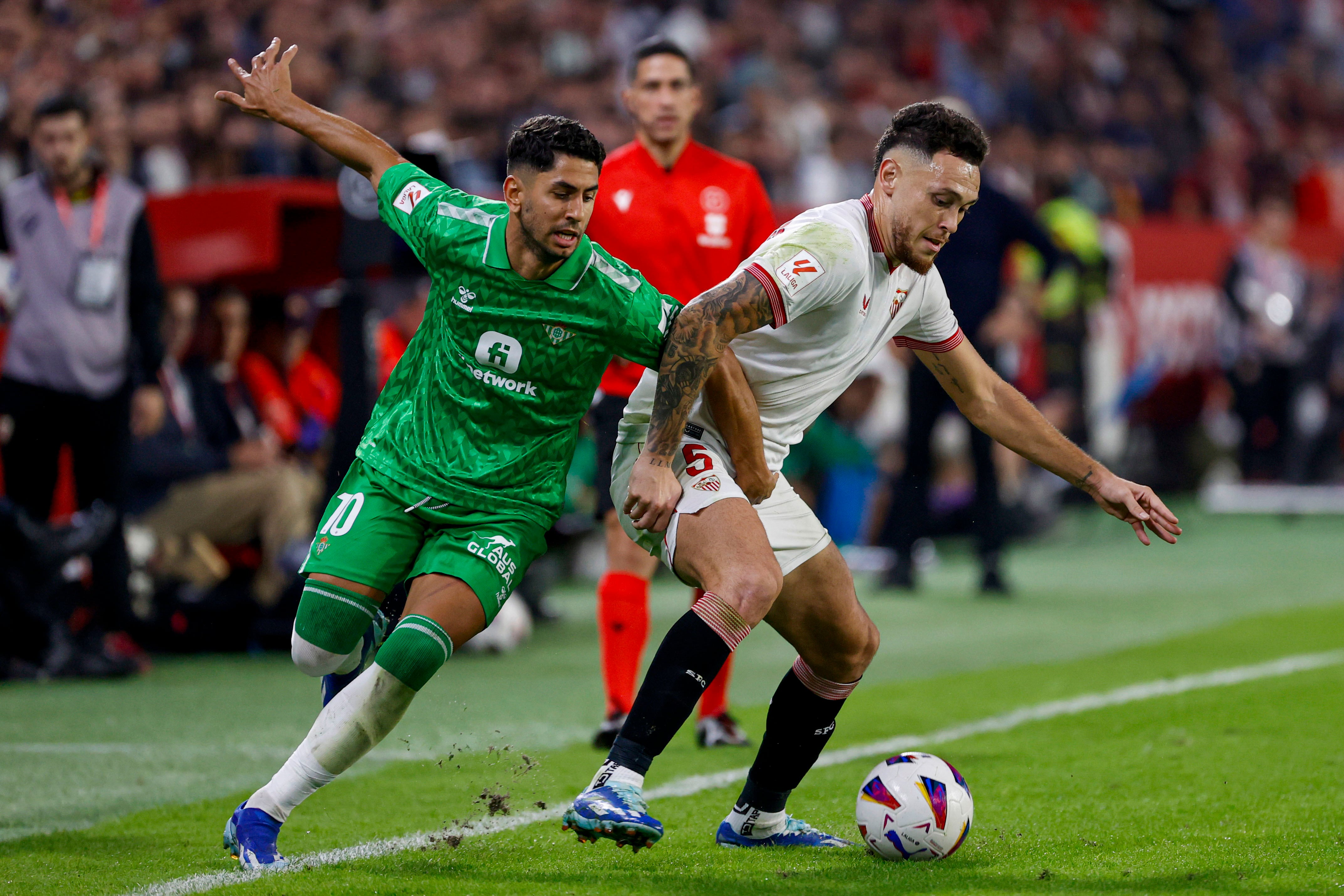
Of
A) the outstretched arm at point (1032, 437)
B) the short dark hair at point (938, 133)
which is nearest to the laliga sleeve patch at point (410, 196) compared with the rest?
the short dark hair at point (938, 133)

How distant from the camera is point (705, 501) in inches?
174

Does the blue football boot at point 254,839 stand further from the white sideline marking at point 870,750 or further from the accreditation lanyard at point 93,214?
the accreditation lanyard at point 93,214

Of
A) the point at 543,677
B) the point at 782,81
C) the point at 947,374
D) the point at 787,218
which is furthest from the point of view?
the point at 782,81

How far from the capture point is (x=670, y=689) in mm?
4078

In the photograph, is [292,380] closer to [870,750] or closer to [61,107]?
[61,107]

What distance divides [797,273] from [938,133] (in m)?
0.57

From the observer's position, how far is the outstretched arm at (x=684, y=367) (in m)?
4.24

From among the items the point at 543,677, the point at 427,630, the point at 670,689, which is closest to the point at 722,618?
the point at 670,689

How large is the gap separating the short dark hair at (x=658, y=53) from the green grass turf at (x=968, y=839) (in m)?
2.66

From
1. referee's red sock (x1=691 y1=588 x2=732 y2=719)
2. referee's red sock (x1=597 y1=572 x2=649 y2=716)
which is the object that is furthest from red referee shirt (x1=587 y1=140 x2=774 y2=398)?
referee's red sock (x1=691 y1=588 x2=732 y2=719)

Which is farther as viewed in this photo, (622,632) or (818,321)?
(622,632)

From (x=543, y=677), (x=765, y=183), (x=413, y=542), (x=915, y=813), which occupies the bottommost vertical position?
(x=543, y=677)

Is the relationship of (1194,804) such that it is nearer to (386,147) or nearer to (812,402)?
(812,402)

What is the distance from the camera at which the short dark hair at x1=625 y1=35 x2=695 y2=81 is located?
6.51m
